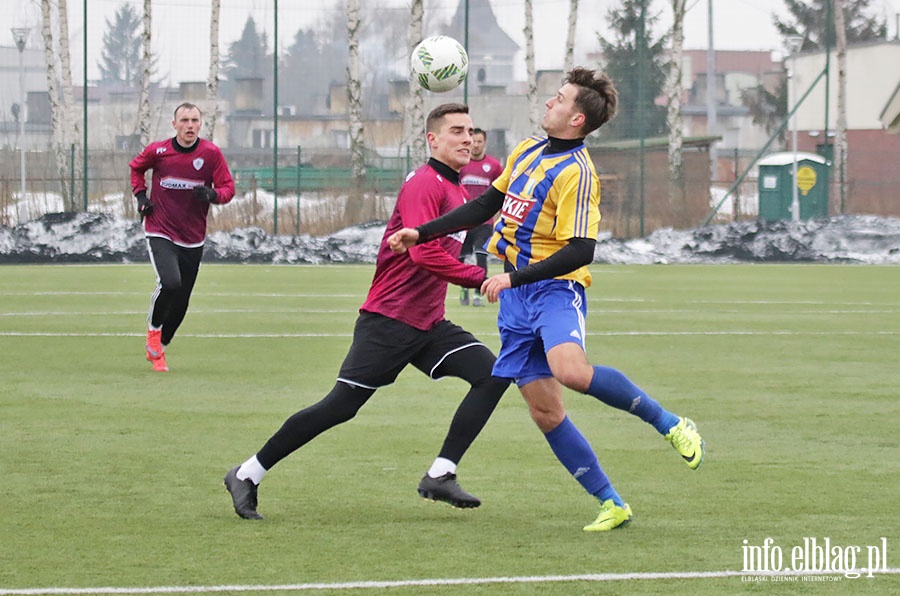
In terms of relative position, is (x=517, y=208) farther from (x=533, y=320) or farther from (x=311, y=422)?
(x=311, y=422)

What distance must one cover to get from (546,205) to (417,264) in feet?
2.13

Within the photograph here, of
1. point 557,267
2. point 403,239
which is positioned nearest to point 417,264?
point 403,239

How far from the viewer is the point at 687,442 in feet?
21.2

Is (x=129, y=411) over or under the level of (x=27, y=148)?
under

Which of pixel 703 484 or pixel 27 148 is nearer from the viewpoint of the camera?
pixel 703 484

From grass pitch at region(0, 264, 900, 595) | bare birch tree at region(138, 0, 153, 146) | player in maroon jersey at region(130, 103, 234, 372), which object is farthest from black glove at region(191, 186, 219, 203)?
bare birch tree at region(138, 0, 153, 146)

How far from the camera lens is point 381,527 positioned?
6504 mm

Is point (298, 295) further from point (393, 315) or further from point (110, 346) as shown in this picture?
point (393, 315)

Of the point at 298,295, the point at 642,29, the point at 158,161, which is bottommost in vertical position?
the point at 298,295

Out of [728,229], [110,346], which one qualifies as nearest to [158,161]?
[110,346]

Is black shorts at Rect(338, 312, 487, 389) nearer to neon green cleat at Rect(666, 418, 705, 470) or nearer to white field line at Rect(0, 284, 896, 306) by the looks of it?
neon green cleat at Rect(666, 418, 705, 470)

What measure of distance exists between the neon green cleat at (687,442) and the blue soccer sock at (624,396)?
34 mm

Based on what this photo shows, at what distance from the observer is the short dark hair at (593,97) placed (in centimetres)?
646

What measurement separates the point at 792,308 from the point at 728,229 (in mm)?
16253
